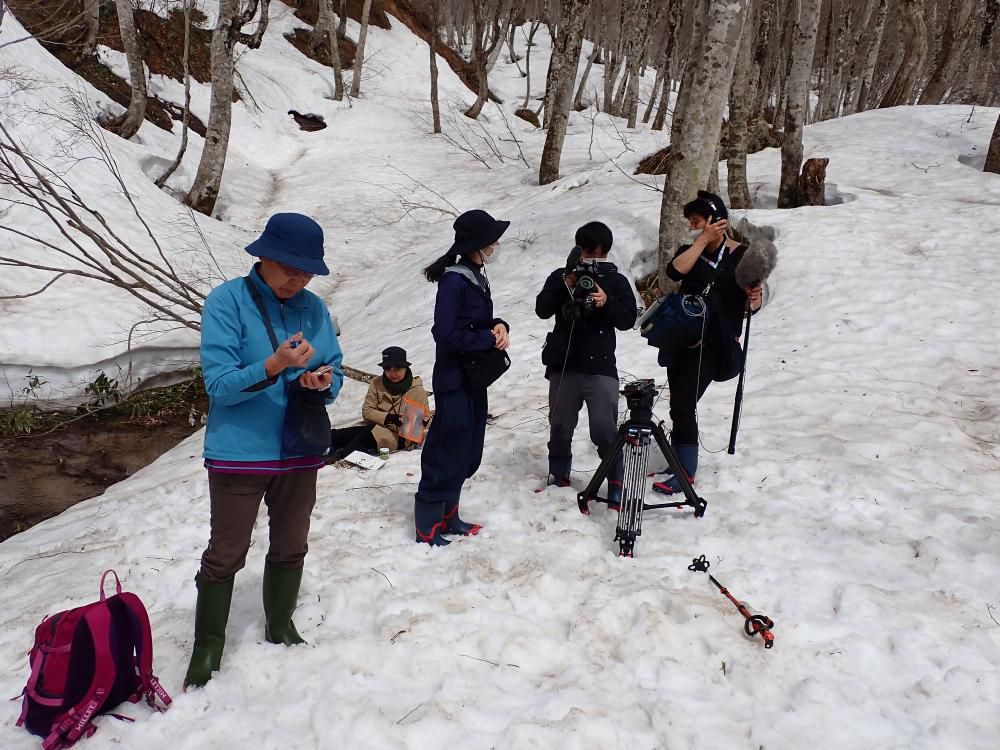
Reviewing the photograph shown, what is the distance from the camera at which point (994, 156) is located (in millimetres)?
9828

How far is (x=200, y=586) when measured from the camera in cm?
282

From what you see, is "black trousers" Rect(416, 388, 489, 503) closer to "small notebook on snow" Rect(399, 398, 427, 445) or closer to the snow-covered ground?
the snow-covered ground

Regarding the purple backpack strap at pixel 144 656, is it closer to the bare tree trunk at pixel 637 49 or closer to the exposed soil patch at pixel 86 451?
the exposed soil patch at pixel 86 451

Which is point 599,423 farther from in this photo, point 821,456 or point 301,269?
point 301,269

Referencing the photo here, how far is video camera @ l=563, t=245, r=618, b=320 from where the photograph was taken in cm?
397

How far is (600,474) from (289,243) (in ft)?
8.13

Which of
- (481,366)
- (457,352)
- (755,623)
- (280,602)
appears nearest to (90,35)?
(457,352)

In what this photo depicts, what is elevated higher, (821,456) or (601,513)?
(821,456)

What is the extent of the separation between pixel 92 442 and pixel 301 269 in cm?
622

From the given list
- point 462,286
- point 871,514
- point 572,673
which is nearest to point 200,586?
point 572,673

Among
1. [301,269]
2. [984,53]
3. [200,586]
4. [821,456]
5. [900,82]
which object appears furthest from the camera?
[900,82]

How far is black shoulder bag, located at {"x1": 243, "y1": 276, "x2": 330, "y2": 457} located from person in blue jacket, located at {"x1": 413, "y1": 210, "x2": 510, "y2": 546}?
1.06 meters

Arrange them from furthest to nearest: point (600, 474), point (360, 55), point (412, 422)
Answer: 1. point (360, 55)
2. point (412, 422)
3. point (600, 474)

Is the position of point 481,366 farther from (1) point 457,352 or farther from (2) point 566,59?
(2) point 566,59
